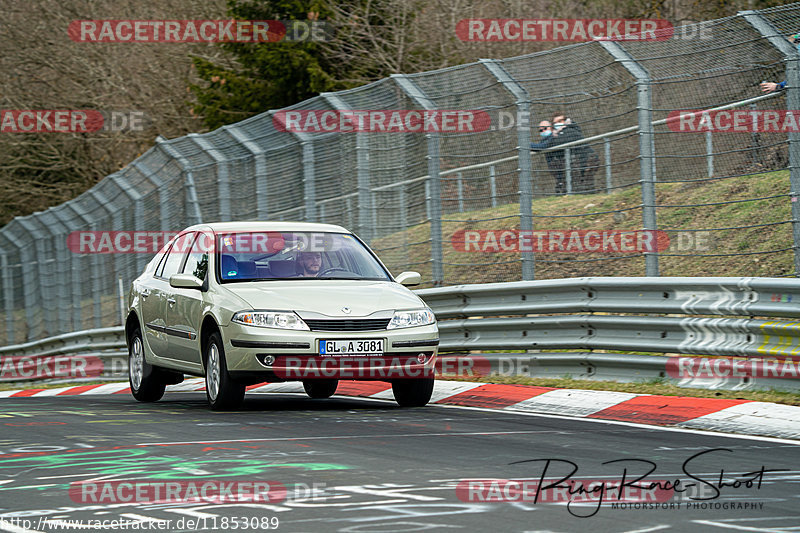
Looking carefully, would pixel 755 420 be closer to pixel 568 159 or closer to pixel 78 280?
pixel 568 159

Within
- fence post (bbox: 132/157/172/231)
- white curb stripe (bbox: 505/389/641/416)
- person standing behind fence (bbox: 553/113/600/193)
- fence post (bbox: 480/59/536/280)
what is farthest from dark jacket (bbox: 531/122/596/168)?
fence post (bbox: 132/157/172/231)

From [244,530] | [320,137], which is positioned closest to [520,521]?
[244,530]

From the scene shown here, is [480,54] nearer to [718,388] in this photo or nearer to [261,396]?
[261,396]

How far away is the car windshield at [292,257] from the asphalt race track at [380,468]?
3.91ft

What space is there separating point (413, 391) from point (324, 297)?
127 cm

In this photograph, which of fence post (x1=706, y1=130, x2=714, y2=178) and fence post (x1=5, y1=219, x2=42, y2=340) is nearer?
fence post (x1=706, y1=130, x2=714, y2=178)

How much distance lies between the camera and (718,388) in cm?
1044

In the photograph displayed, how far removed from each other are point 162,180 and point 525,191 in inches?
339

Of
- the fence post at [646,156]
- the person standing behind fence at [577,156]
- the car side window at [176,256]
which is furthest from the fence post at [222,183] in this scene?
the fence post at [646,156]

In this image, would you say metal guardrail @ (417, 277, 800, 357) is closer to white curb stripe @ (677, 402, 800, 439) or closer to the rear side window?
white curb stripe @ (677, 402, 800, 439)

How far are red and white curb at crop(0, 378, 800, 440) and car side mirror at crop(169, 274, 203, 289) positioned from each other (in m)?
2.33

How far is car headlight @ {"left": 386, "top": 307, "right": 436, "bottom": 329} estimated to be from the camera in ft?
35.1

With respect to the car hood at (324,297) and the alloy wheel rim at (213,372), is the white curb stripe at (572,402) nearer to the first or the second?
the car hood at (324,297)

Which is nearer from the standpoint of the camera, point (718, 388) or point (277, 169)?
point (718, 388)
